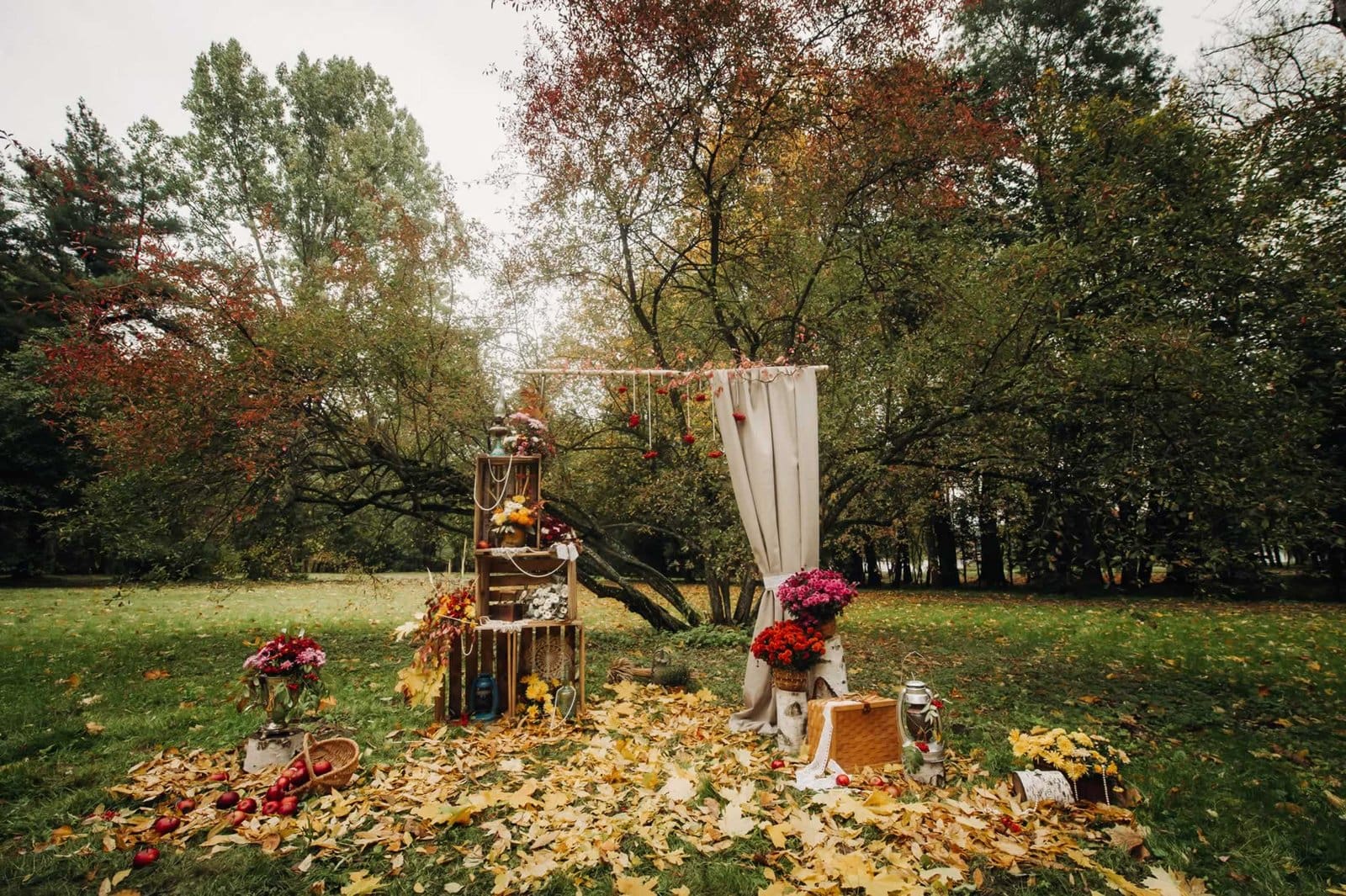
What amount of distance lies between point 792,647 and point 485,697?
8.35 feet

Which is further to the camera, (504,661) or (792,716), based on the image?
(504,661)

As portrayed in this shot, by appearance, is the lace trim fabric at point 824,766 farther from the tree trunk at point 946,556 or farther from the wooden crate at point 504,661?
the tree trunk at point 946,556

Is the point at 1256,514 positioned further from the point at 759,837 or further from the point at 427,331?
the point at 427,331

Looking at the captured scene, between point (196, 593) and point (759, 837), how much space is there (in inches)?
665

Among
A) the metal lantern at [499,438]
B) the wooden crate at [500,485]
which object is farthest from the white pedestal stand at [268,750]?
the metal lantern at [499,438]

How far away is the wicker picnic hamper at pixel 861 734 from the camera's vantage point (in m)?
3.81

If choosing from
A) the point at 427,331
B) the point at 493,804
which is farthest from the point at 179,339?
the point at 493,804

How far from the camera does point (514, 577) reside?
5.54 metres

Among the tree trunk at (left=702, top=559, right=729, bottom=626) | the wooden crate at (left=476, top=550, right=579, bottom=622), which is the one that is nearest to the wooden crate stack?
the wooden crate at (left=476, top=550, right=579, bottom=622)

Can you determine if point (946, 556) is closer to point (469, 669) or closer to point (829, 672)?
point (829, 672)

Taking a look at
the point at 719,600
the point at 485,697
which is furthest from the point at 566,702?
the point at 719,600

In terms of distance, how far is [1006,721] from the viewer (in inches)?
191

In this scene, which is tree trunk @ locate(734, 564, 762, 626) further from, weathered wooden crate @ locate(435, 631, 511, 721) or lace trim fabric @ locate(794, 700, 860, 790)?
lace trim fabric @ locate(794, 700, 860, 790)

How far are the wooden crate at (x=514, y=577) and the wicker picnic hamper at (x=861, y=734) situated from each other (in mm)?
2282
